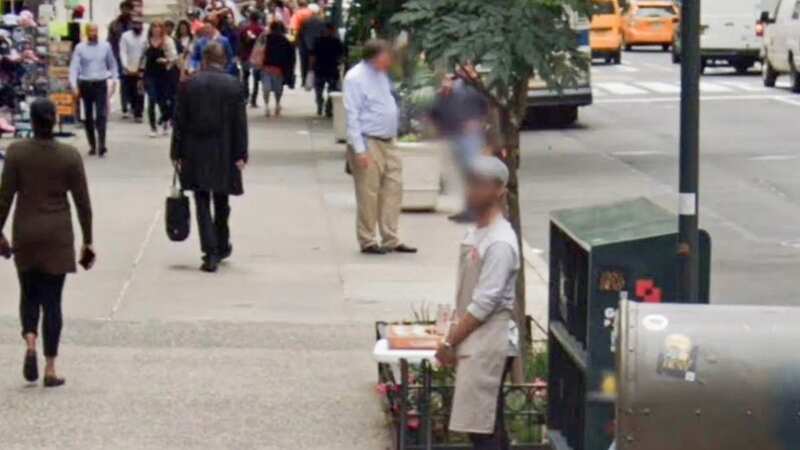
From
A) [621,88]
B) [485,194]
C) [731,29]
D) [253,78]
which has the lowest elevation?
[621,88]

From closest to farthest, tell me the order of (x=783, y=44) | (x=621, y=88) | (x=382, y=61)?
(x=382, y=61) < (x=783, y=44) < (x=621, y=88)

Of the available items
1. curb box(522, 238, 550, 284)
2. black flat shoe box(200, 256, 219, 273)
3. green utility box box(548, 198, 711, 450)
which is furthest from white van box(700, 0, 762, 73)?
green utility box box(548, 198, 711, 450)

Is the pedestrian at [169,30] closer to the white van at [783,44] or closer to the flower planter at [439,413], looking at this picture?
the white van at [783,44]

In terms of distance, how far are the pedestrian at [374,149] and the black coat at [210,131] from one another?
0.90 m

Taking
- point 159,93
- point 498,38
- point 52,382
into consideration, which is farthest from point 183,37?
point 498,38

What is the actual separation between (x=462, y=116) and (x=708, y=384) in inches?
170

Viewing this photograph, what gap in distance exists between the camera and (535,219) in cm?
1928

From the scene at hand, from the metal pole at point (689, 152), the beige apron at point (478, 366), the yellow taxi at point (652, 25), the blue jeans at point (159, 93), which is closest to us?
the metal pole at point (689, 152)

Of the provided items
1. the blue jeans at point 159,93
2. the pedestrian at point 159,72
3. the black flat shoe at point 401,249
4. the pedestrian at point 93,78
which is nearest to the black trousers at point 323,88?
the pedestrian at point 159,72

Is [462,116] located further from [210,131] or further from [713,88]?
[713,88]

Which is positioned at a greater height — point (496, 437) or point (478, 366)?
point (478, 366)

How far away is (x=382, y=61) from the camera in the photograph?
47.3ft

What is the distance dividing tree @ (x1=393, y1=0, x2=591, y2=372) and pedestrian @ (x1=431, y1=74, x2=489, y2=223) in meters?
0.16

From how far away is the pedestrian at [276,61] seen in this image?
31312mm
